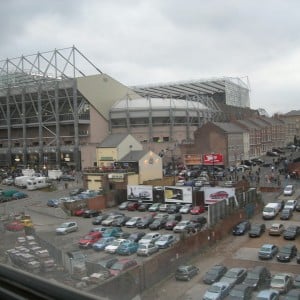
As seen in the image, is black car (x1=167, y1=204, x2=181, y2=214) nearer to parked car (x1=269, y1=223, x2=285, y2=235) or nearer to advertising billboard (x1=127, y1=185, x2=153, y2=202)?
advertising billboard (x1=127, y1=185, x2=153, y2=202)

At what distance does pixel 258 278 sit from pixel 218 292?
34.4 inches

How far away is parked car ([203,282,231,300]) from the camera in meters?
5.90

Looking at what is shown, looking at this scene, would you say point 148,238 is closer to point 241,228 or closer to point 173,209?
point 241,228

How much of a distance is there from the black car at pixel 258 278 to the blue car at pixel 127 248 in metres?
2.62

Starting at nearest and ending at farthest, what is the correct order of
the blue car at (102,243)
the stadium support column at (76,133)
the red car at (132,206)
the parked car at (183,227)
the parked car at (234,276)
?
the parked car at (234,276) → the blue car at (102,243) → the parked car at (183,227) → the red car at (132,206) → the stadium support column at (76,133)

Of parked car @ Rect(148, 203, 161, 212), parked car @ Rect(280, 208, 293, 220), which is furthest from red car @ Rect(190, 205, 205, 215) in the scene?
parked car @ Rect(280, 208, 293, 220)

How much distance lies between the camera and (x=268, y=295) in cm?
568

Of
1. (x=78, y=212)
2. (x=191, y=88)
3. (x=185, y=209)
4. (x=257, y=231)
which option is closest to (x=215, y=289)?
(x=257, y=231)

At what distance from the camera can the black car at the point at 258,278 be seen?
20.7 feet

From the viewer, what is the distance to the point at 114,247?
871 centimetres

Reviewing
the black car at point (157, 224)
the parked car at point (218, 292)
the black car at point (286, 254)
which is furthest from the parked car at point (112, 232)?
the parked car at point (218, 292)

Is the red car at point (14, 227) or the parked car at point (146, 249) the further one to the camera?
the red car at point (14, 227)

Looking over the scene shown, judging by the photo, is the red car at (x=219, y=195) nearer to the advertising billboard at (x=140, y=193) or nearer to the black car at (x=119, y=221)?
the advertising billboard at (x=140, y=193)

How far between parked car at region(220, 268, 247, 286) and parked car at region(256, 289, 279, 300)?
0.63 metres
